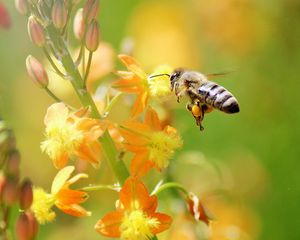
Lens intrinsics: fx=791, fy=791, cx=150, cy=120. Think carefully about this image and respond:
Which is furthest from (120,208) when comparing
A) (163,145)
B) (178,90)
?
(178,90)

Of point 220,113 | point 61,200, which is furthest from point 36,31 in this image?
point 220,113

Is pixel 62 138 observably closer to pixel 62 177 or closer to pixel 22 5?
pixel 62 177

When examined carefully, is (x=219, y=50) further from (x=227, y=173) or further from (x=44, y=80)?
(x=44, y=80)

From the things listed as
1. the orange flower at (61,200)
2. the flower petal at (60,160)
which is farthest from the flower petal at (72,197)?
the flower petal at (60,160)

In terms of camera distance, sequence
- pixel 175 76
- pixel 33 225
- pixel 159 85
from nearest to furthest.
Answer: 1. pixel 33 225
2. pixel 159 85
3. pixel 175 76

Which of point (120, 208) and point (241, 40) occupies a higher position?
point (120, 208)

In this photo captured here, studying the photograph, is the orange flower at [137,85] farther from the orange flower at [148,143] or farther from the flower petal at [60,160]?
the flower petal at [60,160]

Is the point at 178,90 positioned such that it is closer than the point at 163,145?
No

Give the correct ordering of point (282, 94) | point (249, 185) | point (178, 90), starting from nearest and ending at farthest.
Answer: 1. point (178, 90)
2. point (249, 185)
3. point (282, 94)
